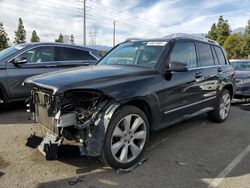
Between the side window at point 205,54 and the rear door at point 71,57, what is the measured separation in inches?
136

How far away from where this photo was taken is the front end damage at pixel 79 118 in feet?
10.6

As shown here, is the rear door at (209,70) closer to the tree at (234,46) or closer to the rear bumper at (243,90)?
the rear bumper at (243,90)

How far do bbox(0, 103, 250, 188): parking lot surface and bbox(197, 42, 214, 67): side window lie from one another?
1.42 metres

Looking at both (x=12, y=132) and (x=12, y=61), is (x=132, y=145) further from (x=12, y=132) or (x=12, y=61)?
(x=12, y=61)

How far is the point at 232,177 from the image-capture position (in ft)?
11.4

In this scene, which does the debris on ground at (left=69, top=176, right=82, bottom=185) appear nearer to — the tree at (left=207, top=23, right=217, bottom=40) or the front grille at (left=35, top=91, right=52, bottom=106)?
the front grille at (left=35, top=91, right=52, bottom=106)

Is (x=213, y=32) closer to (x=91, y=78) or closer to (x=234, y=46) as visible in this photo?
(x=234, y=46)

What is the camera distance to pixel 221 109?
6.03m

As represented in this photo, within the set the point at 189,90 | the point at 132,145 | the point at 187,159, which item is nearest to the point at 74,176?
the point at 132,145

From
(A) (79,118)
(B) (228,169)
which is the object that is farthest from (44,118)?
(B) (228,169)

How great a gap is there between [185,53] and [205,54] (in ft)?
2.81

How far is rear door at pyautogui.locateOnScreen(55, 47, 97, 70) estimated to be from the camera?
23.8ft

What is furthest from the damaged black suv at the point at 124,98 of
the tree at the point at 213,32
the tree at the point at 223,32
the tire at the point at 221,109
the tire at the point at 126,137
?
the tree at the point at 213,32

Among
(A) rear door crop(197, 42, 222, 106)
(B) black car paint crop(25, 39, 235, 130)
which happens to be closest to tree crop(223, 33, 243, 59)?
(A) rear door crop(197, 42, 222, 106)
